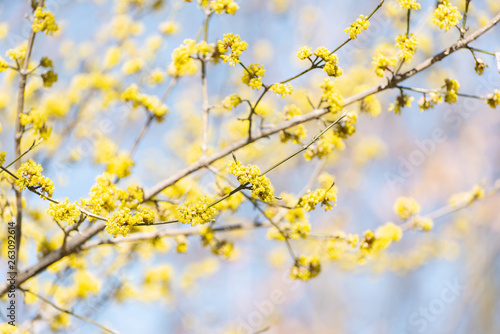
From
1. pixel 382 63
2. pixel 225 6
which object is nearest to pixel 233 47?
pixel 225 6

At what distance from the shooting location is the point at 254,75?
2.24 metres

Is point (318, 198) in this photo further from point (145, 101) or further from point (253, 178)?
point (145, 101)

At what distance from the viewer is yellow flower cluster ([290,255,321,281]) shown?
2.64 meters

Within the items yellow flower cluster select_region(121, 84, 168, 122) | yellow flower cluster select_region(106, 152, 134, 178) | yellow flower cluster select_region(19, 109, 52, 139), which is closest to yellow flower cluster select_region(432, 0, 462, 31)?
yellow flower cluster select_region(121, 84, 168, 122)

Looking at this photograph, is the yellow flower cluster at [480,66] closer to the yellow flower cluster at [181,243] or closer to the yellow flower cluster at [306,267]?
the yellow flower cluster at [306,267]

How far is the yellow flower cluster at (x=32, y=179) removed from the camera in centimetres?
195

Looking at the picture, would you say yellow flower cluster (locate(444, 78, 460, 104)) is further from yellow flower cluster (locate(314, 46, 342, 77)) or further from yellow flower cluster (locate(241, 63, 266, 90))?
yellow flower cluster (locate(241, 63, 266, 90))

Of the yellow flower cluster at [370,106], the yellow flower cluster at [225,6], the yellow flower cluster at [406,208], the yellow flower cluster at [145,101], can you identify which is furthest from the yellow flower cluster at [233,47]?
the yellow flower cluster at [406,208]

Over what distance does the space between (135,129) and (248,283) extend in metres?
4.78

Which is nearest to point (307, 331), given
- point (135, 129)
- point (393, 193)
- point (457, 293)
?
point (393, 193)

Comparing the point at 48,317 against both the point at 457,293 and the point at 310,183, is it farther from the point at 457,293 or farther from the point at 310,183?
the point at 457,293

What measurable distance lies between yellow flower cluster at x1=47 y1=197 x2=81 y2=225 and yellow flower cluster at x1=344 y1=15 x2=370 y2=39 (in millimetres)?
1522

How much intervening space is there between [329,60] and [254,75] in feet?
1.31

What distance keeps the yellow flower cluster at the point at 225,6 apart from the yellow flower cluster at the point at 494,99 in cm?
149
